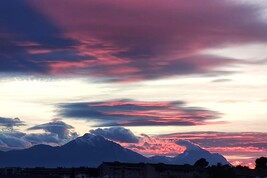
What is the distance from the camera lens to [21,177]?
198625 mm

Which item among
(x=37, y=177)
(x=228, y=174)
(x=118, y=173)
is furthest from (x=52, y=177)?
(x=228, y=174)

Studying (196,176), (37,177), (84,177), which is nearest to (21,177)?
(37,177)

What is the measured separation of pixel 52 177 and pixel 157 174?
27.4 metres

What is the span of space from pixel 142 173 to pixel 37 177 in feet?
89.5

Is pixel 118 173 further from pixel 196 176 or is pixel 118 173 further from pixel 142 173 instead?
pixel 196 176

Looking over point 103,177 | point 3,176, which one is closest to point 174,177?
point 103,177

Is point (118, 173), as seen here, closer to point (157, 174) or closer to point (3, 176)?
point (157, 174)

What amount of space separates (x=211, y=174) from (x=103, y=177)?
28607 millimetres

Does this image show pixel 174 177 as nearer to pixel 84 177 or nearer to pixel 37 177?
pixel 84 177

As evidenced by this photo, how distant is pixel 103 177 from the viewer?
19238 centimetres

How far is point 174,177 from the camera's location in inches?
7795

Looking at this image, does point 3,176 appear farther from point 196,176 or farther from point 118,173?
point 196,176

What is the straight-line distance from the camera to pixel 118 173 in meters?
200

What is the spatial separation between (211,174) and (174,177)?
31.9ft
